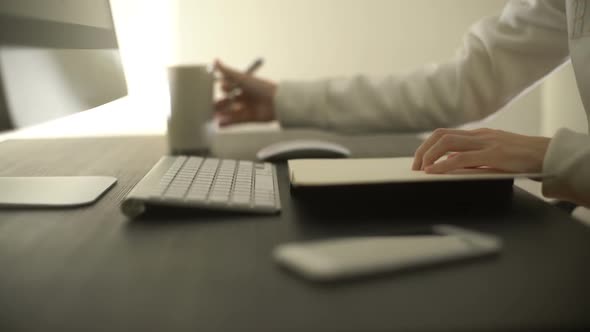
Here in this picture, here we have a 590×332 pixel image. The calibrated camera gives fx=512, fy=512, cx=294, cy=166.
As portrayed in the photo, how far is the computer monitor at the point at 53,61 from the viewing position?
0.47 m

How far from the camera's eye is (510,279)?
34 centimetres

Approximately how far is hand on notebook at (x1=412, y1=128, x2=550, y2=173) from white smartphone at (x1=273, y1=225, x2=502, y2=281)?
0.15m

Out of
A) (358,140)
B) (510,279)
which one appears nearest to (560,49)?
(358,140)

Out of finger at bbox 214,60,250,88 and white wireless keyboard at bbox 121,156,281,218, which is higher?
finger at bbox 214,60,250,88

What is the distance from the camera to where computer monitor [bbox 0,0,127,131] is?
469mm

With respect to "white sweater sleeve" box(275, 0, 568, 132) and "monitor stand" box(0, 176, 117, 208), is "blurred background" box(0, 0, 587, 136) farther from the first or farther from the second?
"monitor stand" box(0, 176, 117, 208)

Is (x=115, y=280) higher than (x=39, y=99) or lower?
lower

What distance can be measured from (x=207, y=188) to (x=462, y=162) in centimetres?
27

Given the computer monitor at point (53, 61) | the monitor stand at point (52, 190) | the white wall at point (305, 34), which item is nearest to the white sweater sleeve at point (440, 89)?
the computer monitor at point (53, 61)

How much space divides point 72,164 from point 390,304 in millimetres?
628

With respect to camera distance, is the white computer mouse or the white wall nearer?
the white computer mouse

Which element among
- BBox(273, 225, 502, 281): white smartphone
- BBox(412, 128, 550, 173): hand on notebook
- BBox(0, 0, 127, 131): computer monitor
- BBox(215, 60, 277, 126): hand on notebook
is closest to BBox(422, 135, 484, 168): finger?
BBox(412, 128, 550, 173): hand on notebook

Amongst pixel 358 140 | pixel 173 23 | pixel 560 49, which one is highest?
pixel 173 23

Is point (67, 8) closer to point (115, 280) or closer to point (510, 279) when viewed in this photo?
point (115, 280)
